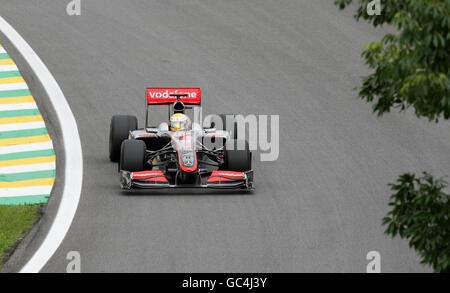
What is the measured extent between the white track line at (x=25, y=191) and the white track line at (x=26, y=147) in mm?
2253

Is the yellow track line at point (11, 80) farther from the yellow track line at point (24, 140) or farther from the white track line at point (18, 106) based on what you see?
the yellow track line at point (24, 140)

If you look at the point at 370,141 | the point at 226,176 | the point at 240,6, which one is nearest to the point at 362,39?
the point at 240,6

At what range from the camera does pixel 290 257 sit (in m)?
11.9

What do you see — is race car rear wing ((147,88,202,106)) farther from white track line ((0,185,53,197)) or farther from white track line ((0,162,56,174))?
white track line ((0,185,53,197))

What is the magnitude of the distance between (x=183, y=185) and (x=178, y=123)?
1418 mm

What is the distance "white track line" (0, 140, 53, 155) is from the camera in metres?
17.7

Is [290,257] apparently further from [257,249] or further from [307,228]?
[307,228]

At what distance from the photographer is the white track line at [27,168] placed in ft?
54.4

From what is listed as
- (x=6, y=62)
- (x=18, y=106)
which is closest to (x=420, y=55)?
(x=18, y=106)

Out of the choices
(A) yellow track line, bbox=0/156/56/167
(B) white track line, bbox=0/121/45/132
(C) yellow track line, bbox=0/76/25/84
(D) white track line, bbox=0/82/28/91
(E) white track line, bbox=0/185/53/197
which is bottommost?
(E) white track line, bbox=0/185/53/197

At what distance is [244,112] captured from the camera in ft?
69.5

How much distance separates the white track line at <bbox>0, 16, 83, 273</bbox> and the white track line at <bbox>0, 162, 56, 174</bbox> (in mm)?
300

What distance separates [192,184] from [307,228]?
2.57 meters

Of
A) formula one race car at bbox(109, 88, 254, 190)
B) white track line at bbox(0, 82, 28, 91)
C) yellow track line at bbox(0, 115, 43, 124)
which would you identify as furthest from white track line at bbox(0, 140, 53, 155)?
white track line at bbox(0, 82, 28, 91)
